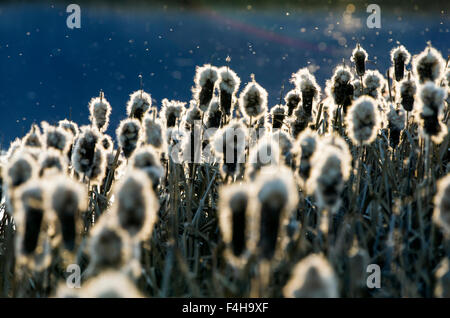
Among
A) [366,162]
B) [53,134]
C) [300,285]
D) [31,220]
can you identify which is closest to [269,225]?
[300,285]

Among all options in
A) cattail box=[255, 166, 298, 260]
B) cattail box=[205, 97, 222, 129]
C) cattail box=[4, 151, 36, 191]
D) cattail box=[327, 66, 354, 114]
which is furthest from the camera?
cattail box=[205, 97, 222, 129]

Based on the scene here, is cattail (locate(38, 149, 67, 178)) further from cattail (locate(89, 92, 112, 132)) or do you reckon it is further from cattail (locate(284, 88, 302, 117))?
cattail (locate(284, 88, 302, 117))

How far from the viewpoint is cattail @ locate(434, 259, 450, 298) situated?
162 cm

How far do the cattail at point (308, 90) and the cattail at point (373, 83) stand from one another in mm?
1065

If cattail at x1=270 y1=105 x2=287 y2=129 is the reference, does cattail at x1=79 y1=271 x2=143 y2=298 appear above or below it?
below

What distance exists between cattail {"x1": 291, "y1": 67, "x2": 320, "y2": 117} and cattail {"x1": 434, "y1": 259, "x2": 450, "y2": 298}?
1.79 meters

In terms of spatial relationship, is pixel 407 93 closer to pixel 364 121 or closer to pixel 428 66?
pixel 428 66

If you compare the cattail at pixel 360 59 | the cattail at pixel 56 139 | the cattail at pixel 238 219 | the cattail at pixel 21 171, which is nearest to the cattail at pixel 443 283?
the cattail at pixel 238 219

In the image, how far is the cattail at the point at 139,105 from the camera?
3971mm

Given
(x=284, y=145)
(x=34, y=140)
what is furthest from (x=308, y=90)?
(x=34, y=140)

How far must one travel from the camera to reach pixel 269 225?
1.40 meters

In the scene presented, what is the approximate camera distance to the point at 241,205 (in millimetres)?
1445

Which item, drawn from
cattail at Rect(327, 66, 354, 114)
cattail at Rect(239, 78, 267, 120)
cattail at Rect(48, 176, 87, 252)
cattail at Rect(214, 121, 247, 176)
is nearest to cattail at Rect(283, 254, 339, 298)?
cattail at Rect(48, 176, 87, 252)
